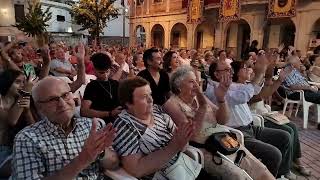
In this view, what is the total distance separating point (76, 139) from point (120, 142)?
1.01 ft

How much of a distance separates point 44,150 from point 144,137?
700 millimetres

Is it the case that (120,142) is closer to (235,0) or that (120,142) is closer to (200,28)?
(235,0)

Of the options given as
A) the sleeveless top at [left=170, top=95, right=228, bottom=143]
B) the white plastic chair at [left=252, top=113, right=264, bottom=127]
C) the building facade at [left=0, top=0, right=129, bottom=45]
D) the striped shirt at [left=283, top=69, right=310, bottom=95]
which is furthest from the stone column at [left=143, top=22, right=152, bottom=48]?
the sleeveless top at [left=170, top=95, right=228, bottom=143]

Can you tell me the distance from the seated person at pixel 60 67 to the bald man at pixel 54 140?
391 cm

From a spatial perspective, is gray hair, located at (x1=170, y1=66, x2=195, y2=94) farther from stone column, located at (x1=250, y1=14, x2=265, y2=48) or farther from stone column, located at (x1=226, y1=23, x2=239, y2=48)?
stone column, located at (x1=226, y1=23, x2=239, y2=48)

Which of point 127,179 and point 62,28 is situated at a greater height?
point 62,28

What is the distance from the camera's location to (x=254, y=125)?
3.84 m

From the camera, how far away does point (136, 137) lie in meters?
2.15

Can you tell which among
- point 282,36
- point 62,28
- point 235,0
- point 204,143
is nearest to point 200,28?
point 235,0

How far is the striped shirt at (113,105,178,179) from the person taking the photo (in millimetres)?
2105

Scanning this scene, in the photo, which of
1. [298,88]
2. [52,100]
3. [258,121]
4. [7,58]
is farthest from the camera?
[298,88]

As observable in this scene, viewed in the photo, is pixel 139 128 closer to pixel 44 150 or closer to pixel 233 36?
pixel 44 150

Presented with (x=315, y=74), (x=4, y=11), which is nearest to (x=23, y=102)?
(x=315, y=74)

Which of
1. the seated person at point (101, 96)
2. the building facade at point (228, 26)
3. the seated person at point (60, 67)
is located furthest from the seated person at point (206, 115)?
the building facade at point (228, 26)
